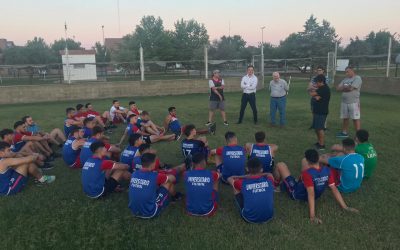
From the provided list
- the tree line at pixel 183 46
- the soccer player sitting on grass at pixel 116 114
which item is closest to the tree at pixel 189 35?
the tree line at pixel 183 46

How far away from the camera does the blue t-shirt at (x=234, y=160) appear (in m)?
5.78

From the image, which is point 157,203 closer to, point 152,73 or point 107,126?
point 107,126

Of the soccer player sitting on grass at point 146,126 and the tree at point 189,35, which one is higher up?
the tree at point 189,35

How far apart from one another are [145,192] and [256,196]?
5.17 ft

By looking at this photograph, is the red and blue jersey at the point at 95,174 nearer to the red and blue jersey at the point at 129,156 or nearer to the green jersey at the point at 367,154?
the red and blue jersey at the point at 129,156

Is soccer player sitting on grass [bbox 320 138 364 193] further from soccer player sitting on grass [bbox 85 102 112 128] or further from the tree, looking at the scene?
the tree

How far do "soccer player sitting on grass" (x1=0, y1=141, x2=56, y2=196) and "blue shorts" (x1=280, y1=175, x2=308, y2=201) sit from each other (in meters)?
4.66

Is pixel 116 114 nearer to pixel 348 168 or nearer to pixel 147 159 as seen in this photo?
pixel 147 159

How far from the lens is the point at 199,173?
4781 mm

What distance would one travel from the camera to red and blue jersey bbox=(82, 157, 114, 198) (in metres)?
Answer: 5.39

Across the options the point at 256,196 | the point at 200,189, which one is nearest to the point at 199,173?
the point at 200,189

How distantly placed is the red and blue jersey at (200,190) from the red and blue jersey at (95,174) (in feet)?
4.89

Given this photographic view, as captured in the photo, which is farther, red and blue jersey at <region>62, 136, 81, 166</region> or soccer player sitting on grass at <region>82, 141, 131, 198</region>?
red and blue jersey at <region>62, 136, 81, 166</region>

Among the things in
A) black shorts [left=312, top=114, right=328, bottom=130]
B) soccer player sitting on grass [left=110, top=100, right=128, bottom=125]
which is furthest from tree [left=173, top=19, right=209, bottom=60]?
black shorts [left=312, top=114, right=328, bottom=130]
